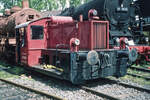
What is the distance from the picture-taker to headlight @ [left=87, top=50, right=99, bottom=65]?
5.91 metres

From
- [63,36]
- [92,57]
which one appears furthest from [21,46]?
[92,57]

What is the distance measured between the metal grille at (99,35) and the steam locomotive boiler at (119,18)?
2432 mm

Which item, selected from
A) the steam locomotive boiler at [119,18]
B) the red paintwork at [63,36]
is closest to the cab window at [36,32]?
the red paintwork at [63,36]

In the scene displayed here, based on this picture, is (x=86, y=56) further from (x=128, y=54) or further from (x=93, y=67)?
(x=128, y=54)

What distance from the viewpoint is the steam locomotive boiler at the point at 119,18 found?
10.3 metres

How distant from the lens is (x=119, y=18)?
11.0 m

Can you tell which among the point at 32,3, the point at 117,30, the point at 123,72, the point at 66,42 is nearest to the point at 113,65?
the point at 123,72

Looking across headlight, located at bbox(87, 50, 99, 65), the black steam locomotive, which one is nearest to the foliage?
the black steam locomotive

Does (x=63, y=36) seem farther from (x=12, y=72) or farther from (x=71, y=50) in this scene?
(x=12, y=72)

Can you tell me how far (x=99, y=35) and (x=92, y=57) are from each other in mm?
1277

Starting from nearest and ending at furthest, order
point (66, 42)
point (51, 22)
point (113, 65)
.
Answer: point (113, 65), point (66, 42), point (51, 22)

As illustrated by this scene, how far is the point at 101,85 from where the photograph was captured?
22.3 feet

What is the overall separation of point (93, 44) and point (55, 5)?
5344cm

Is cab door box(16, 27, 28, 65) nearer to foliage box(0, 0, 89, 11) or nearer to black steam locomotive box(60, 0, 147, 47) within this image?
black steam locomotive box(60, 0, 147, 47)
